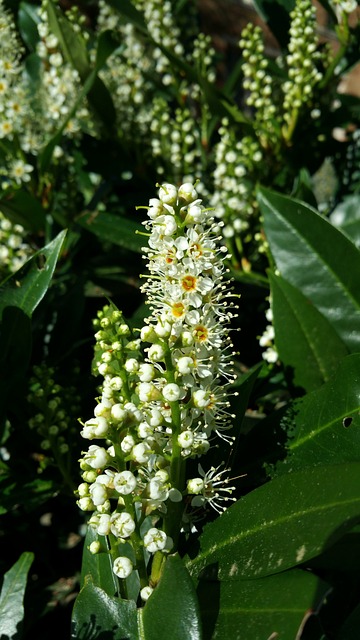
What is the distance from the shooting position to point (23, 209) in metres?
1.55

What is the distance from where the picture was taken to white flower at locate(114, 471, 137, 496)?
807mm

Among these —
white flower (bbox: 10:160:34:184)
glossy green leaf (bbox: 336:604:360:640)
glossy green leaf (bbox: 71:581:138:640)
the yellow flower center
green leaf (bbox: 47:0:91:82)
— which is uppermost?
green leaf (bbox: 47:0:91:82)

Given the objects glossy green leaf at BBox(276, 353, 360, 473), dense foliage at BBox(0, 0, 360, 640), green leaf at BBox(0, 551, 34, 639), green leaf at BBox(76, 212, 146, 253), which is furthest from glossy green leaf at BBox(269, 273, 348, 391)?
green leaf at BBox(0, 551, 34, 639)

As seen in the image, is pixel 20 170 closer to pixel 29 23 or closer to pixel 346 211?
pixel 29 23

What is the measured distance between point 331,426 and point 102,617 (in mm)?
405

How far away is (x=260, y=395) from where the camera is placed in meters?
1.34

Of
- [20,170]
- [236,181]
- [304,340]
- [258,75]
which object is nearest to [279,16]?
[258,75]

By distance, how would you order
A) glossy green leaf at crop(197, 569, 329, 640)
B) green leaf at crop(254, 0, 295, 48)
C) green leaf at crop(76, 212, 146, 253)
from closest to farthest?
1. glossy green leaf at crop(197, 569, 329, 640)
2. green leaf at crop(76, 212, 146, 253)
3. green leaf at crop(254, 0, 295, 48)

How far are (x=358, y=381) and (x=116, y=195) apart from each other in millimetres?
1223

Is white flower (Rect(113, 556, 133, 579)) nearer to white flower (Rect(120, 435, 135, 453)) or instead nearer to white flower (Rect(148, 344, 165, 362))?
white flower (Rect(120, 435, 135, 453))

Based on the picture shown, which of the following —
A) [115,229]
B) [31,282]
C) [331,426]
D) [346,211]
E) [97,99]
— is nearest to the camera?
[331,426]

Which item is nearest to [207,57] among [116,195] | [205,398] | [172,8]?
[172,8]

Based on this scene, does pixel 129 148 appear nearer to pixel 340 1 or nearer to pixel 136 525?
pixel 340 1

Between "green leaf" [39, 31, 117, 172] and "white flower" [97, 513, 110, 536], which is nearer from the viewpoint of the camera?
"white flower" [97, 513, 110, 536]
